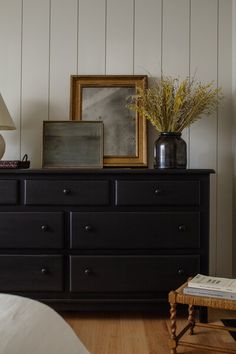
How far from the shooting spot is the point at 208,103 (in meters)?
2.48

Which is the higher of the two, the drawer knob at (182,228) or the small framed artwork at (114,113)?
the small framed artwork at (114,113)

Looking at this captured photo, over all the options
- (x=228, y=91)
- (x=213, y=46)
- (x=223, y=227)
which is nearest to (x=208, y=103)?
(x=228, y=91)

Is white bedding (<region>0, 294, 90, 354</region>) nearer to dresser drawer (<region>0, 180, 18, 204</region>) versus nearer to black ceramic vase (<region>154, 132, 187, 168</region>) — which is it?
dresser drawer (<region>0, 180, 18, 204</region>)

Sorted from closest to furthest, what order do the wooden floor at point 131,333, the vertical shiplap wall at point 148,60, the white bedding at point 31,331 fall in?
the white bedding at point 31,331 < the wooden floor at point 131,333 < the vertical shiplap wall at point 148,60

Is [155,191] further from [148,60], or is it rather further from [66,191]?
[148,60]

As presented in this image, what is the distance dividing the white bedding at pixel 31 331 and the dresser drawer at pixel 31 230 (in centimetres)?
117

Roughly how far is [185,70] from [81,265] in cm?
144

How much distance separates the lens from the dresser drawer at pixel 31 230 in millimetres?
2186

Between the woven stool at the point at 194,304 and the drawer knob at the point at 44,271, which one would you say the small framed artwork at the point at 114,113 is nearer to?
the drawer knob at the point at 44,271

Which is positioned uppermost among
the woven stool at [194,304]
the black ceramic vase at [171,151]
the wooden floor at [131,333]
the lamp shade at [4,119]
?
the lamp shade at [4,119]

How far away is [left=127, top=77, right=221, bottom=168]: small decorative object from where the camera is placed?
2326 millimetres

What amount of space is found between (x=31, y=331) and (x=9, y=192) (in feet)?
4.74

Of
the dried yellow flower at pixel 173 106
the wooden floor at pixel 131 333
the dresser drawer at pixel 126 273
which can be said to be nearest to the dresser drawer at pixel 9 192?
the dresser drawer at pixel 126 273

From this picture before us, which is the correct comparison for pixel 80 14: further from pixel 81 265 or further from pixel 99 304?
pixel 99 304
